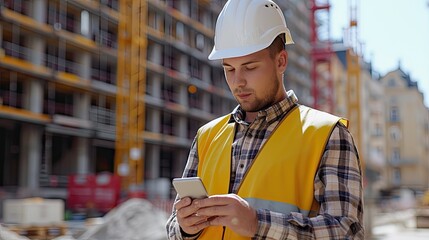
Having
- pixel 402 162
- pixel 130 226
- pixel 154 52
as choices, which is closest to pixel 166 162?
Answer: pixel 154 52

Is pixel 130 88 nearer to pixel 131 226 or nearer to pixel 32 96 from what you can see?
pixel 32 96

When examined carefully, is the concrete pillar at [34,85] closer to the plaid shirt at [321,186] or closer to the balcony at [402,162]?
the plaid shirt at [321,186]

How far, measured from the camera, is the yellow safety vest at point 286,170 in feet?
3.45

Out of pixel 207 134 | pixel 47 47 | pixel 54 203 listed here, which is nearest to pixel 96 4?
pixel 47 47

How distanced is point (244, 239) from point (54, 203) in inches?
399

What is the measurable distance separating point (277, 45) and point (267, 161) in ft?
0.81

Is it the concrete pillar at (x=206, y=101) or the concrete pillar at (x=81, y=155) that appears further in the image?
the concrete pillar at (x=206, y=101)

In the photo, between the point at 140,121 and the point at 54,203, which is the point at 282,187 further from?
the point at 140,121

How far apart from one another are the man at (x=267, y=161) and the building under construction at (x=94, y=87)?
18.4 m

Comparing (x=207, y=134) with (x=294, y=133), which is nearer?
(x=294, y=133)

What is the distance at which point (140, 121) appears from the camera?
76.5ft

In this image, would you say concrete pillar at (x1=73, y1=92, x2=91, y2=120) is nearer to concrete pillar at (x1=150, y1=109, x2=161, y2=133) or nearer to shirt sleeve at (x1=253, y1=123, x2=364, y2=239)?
concrete pillar at (x1=150, y1=109, x2=161, y2=133)

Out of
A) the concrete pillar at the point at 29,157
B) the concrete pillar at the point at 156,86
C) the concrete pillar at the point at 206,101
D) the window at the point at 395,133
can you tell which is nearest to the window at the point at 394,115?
the window at the point at 395,133

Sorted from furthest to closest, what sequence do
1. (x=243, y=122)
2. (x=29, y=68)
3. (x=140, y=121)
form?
(x=140, y=121), (x=29, y=68), (x=243, y=122)
